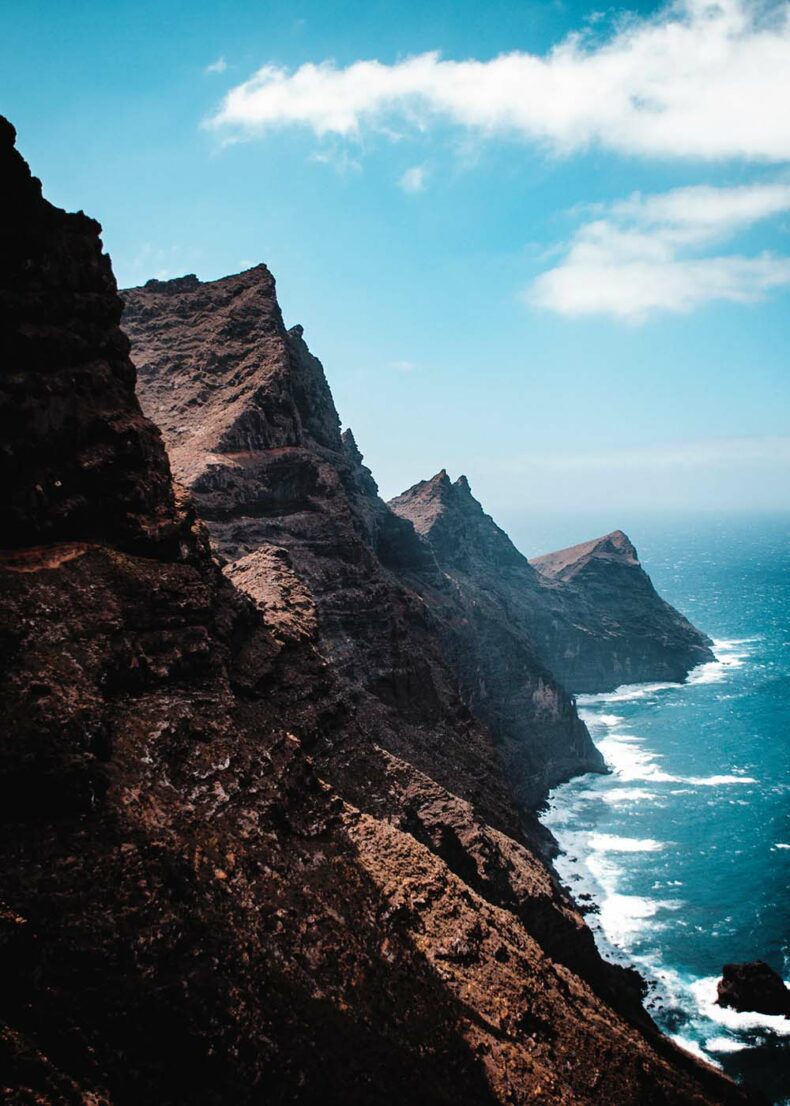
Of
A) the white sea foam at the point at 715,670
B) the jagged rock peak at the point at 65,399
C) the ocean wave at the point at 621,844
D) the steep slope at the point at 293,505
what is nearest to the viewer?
the jagged rock peak at the point at 65,399

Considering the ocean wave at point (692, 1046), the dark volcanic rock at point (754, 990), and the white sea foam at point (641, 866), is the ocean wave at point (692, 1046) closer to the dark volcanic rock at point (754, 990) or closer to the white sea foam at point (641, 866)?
the white sea foam at point (641, 866)

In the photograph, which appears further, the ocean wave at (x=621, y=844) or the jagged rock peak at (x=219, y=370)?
the ocean wave at (x=621, y=844)

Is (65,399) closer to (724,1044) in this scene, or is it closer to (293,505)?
(293,505)

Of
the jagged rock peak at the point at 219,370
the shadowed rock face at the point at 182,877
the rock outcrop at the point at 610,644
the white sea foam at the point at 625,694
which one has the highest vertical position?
the jagged rock peak at the point at 219,370

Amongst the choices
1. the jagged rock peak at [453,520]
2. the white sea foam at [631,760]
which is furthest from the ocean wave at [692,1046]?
the jagged rock peak at [453,520]

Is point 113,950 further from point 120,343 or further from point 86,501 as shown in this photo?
point 120,343

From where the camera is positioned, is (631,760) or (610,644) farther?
(610,644)

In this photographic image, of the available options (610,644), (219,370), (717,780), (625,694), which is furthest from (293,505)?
(610,644)
